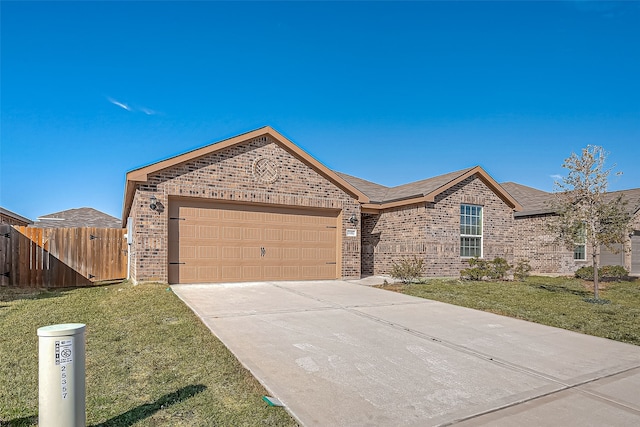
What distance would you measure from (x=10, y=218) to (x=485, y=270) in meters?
24.0

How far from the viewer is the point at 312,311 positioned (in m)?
8.13

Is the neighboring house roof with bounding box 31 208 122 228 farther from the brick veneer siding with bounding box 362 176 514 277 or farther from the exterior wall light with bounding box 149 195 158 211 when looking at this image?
the brick veneer siding with bounding box 362 176 514 277

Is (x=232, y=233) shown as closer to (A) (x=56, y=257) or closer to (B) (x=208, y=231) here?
(B) (x=208, y=231)

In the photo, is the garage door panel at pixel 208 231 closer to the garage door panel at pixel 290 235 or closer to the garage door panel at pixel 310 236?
the garage door panel at pixel 290 235

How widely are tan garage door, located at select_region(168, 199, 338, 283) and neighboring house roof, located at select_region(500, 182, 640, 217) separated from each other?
11.8 m

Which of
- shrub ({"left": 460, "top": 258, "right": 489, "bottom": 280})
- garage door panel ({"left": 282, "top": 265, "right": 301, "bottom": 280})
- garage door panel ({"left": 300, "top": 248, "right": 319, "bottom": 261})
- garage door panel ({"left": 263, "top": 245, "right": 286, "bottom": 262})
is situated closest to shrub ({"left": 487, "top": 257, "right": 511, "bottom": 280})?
shrub ({"left": 460, "top": 258, "right": 489, "bottom": 280})

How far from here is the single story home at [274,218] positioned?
11414 mm

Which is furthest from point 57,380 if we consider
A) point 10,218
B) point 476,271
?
point 10,218

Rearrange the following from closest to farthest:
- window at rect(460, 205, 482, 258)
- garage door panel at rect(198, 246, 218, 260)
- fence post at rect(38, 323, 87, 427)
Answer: fence post at rect(38, 323, 87, 427)
garage door panel at rect(198, 246, 218, 260)
window at rect(460, 205, 482, 258)

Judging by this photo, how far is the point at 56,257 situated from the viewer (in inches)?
509

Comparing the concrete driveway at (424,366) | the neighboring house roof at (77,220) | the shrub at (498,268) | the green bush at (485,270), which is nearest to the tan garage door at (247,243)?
the concrete driveway at (424,366)

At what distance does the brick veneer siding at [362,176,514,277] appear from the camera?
1545 centimetres

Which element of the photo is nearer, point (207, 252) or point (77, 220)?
point (207, 252)

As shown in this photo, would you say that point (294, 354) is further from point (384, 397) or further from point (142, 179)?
point (142, 179)
